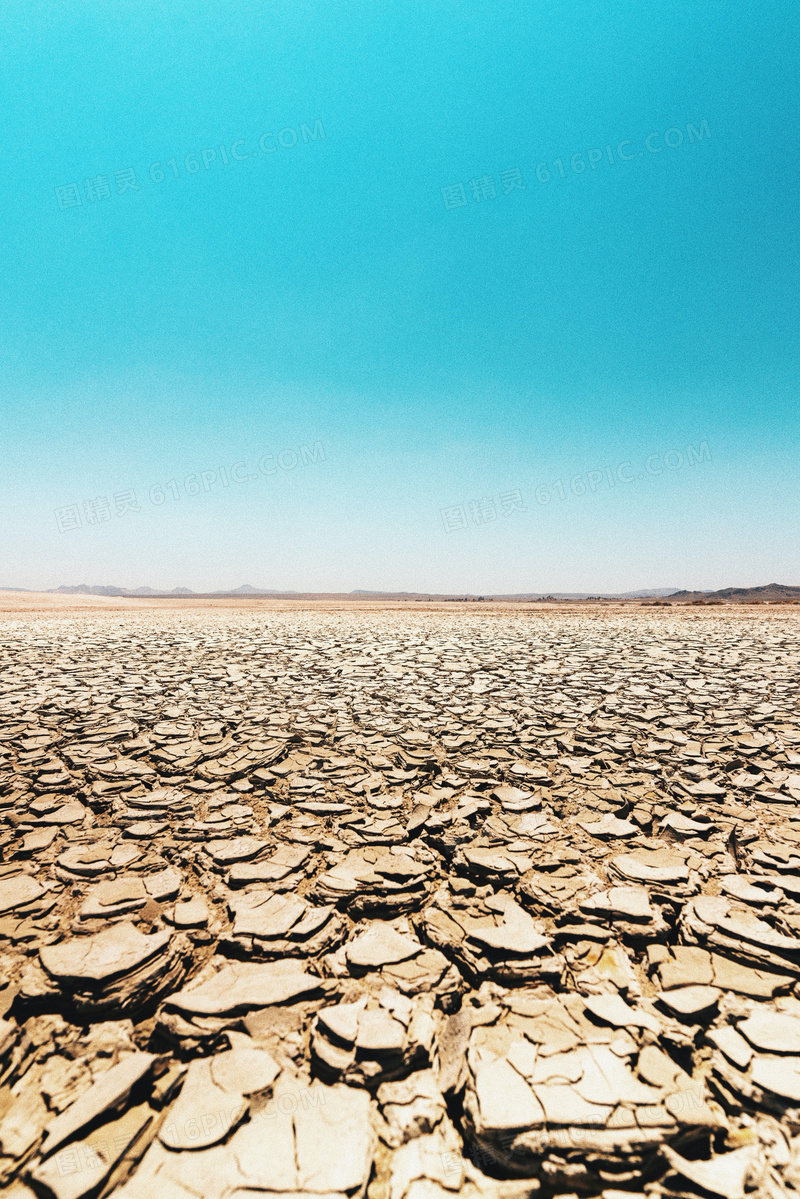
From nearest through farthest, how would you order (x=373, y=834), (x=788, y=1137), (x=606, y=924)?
1. (x=788, y=1137)
2. (x=606, y=924)
3. (x=373, y=834)

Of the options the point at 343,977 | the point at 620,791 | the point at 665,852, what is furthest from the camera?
the point at 620,791

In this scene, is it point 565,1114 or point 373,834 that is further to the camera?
point 373,834

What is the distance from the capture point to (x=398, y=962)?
4.61 feet

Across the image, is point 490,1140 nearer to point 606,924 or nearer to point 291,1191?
point 291,1191

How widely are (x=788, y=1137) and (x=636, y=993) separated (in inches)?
14.3

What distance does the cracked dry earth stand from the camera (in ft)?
3.04

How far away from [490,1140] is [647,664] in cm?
584

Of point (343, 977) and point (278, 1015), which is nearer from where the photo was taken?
point (278, 1015)

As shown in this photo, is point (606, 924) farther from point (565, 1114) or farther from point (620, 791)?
point (620, 791)

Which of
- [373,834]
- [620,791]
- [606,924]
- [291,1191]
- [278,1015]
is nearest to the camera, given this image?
[291,1191]

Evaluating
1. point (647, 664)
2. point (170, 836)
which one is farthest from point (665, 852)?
point (647, 664)

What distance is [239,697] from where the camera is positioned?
4.30 metres

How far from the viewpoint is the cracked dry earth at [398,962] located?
0.93m

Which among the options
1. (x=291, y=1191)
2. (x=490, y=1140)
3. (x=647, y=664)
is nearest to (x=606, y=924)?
(x=490, y=1140)
